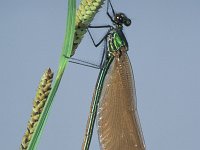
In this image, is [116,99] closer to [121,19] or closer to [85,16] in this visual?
[121,19]

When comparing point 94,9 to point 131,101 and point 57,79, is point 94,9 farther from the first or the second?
point 131,101

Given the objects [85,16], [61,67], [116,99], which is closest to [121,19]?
[116,99]

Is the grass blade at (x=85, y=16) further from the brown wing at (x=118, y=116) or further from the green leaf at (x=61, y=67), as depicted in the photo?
the brown wing at (x=118, y=116)

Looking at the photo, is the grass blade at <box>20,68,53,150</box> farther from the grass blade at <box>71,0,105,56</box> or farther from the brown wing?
the brown wing

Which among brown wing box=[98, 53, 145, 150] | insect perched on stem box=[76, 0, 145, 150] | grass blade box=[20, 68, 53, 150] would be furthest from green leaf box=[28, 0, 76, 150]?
brown wing box=[98, 53, 145, 150]

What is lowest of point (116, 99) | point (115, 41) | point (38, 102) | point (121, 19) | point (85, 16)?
point (38, 102)
